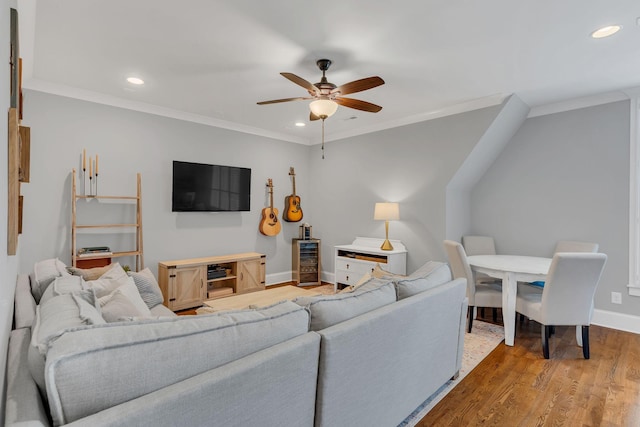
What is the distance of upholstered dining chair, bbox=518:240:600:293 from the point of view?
A: 11.4ft

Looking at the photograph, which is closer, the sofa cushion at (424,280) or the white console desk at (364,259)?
the sofa cushion at (424,280)

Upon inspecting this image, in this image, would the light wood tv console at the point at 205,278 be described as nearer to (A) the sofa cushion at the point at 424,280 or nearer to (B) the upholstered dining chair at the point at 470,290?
(B) the upholstered dining chair at the point at 470,290

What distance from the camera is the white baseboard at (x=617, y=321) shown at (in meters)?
3.40

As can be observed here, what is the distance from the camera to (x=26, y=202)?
330 cm

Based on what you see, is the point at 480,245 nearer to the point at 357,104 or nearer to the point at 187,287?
the point at 357,104

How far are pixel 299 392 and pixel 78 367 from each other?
75 centimetres

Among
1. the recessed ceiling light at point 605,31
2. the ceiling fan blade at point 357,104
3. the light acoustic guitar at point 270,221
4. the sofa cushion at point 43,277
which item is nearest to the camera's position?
the sofa cushion at point 43,277

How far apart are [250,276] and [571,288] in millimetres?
3629

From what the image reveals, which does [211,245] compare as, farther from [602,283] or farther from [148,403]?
[602,283]

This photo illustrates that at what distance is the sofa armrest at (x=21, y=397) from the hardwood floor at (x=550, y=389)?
1.92 meters

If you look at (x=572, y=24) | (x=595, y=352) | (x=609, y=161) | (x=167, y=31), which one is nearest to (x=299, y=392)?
(x=167, y=31)

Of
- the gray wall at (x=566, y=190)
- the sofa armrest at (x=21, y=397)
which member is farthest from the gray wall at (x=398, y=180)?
the sofa armrest at (x=21, y=397)

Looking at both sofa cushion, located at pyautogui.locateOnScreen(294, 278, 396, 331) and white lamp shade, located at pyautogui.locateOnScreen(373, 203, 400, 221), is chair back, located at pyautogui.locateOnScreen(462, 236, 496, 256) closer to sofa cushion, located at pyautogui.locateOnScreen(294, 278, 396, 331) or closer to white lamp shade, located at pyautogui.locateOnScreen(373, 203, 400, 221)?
white lamp shade, located at pyautogui.locateOnScreen(373, 203, 400, 221)

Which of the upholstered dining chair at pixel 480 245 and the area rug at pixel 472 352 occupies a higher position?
the upholstered dining chair at pixel 480 245
